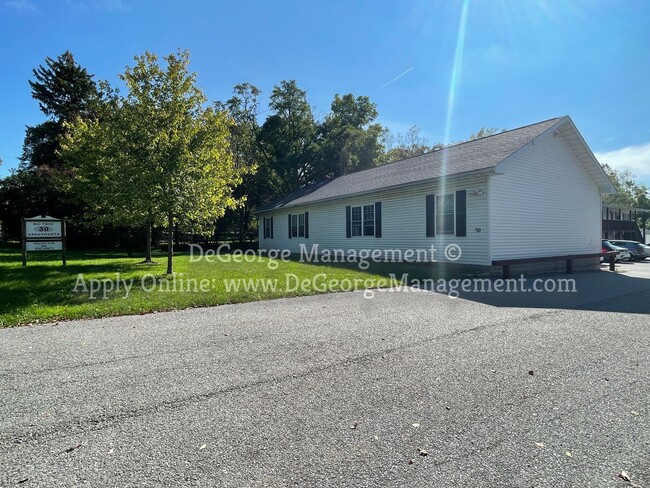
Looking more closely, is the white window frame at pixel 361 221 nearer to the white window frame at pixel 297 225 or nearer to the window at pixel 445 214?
the window at pixel 445 214

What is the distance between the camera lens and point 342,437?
2.65 metres

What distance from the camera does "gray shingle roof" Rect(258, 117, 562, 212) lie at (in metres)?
12.6

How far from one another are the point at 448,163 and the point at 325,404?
12860mm

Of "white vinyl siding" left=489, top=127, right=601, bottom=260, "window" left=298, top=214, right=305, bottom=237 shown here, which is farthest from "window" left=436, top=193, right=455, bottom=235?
"window" left=298, top=214, right=305, bottom=237

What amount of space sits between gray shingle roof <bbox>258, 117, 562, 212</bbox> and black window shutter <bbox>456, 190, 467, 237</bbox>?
2.76ft

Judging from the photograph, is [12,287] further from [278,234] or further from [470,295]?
[278,234]

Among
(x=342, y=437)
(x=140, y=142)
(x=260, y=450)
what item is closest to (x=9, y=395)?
(x=260, y=450)

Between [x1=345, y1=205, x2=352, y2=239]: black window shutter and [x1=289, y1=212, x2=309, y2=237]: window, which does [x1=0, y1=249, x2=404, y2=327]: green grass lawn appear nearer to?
[x1=345, y1=205, x2=352, y2=239]: black window shutter

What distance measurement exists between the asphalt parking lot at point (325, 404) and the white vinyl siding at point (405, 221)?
6812 millimetres

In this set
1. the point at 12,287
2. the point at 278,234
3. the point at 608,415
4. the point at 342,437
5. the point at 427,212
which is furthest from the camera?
the point at 278,234

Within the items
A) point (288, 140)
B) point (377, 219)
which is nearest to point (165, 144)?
point (377, 219)

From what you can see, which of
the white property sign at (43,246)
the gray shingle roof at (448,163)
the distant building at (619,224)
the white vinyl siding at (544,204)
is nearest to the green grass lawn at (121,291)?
the white property sign at (43,246)

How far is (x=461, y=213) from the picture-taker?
12719 millimetres

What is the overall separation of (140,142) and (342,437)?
10.0m
